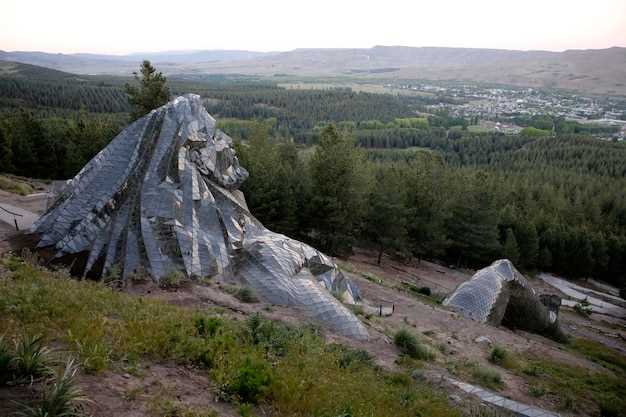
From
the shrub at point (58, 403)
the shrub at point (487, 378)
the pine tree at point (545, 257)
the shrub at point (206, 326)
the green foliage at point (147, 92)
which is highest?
the green foliage at point (147, 92)

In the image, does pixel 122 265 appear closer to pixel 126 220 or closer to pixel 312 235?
pixel 126 220

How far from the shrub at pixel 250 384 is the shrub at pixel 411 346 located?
7.99m

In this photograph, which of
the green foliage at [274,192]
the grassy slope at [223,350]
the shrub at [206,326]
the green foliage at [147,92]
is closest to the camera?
the grassy slope at [223,350]

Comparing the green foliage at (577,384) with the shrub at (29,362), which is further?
the green foliage at (577,384)

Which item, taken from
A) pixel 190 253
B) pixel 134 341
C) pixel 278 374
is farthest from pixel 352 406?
pixel 190 253

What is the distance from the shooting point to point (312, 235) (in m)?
40.6

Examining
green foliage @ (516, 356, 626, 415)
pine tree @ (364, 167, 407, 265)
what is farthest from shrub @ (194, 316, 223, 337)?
pine tree @ (364, 167, 407, 265)

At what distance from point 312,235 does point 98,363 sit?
33184mm

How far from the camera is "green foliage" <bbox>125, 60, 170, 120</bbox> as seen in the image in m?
37.8

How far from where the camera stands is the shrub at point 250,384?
7934 mm

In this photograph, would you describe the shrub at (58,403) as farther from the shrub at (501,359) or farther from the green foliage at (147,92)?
the green foliage at (147,92)

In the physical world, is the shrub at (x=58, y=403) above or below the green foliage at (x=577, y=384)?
above

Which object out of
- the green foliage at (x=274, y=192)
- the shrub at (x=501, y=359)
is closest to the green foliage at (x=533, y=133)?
the green foliage at (x=274, y=192)

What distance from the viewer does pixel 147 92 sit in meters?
37.9
